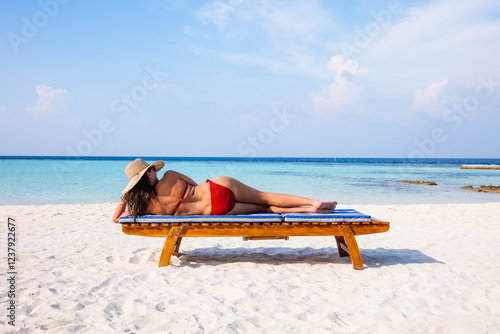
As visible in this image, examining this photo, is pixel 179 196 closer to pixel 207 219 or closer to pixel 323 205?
pixel 207 219

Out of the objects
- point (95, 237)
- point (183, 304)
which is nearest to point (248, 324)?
point (183, 304)

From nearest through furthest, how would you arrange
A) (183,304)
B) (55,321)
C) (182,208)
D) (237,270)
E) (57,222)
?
(55,321), (183,304), (237,270), (182,208), (57,222)

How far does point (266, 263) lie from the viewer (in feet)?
14.3

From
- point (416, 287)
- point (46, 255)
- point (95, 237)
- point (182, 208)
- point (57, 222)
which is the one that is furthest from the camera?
point (57, 222)

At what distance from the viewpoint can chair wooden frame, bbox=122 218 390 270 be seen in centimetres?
397

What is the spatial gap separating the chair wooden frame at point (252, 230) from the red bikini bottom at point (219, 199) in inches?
9.8

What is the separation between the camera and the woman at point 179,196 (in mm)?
4141

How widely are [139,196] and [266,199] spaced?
1.48m

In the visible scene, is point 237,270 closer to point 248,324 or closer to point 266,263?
point 266,263

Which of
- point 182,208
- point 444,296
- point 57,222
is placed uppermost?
point 182,208

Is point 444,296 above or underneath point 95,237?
above

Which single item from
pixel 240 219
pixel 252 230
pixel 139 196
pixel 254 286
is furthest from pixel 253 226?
pixel 139 196

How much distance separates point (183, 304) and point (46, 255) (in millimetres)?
2582

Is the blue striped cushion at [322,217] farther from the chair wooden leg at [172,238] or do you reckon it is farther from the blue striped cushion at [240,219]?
the chair wooden leg at [172,238]
